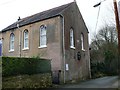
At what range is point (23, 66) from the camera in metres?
17.1

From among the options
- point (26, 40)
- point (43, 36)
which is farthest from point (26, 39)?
point (43, 36)

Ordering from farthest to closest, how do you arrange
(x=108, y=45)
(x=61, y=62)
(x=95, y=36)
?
Answer: 1. (x=95, y=36)
2. (x=108, y=45)
3. (x=61, y=62)

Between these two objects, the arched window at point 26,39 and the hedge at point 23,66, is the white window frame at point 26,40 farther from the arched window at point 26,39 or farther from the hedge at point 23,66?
the hedge at point 23,66

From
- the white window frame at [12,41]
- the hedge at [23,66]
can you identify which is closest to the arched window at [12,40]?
the white window frame at [12,41]

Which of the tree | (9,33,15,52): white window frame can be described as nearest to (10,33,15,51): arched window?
(9,33,15,52): white window frame

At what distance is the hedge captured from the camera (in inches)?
607

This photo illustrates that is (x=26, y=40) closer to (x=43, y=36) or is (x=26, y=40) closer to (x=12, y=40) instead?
(x=12, y=40)

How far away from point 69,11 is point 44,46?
5597 mm

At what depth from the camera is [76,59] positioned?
87.6ft

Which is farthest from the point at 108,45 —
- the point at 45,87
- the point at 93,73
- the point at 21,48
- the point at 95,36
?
the point at 45,87

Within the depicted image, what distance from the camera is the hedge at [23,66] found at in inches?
607

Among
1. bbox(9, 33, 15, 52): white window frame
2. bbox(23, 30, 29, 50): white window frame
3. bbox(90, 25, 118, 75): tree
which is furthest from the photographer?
bbox(90, 25, 118, 75): tree

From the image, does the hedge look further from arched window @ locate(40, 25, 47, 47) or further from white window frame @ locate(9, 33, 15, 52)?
white window frame @ locate(9, 33, 15, 52)

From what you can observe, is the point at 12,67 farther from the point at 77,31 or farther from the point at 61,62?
the point at 77,31
